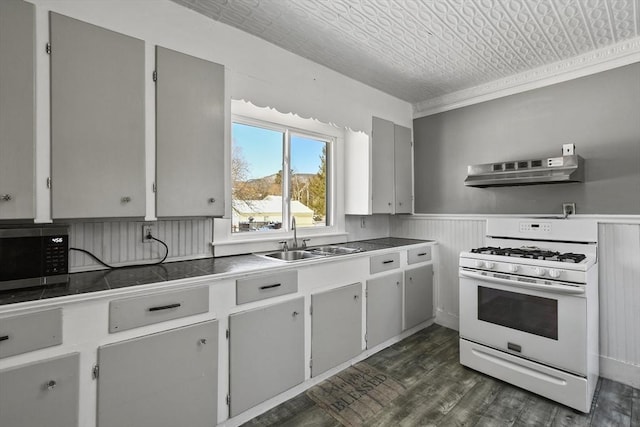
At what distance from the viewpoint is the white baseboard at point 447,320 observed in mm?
3402

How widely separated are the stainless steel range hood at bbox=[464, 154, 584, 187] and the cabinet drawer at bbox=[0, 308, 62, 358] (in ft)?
10.1

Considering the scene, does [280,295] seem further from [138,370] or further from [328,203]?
[328,203]

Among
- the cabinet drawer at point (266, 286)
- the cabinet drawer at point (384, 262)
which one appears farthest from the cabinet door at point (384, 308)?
the cabinet drawer at point (266, 286)

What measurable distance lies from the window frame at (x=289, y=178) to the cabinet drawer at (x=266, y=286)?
0.65 metres

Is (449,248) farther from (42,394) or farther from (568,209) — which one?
(42,394)

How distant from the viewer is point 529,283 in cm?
223

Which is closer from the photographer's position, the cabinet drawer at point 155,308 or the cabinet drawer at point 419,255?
the cabinet drawer at point 155,308

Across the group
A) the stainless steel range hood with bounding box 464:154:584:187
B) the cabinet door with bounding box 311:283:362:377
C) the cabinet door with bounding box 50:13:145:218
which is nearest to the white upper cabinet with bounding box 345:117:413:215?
the stainless steel range hood with bounding box 464:154:584:187

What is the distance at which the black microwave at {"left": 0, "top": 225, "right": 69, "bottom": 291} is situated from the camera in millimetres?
1374

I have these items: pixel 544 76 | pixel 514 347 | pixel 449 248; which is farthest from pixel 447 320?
pixel 544 76

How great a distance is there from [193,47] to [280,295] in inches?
68.8

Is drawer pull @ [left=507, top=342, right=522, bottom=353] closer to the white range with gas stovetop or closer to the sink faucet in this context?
the white range with gas stovetop

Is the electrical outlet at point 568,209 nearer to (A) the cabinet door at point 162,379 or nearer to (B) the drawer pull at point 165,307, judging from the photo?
(A) the cabinet door at point 162,379

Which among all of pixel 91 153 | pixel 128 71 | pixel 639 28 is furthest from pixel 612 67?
pixel 91 153
